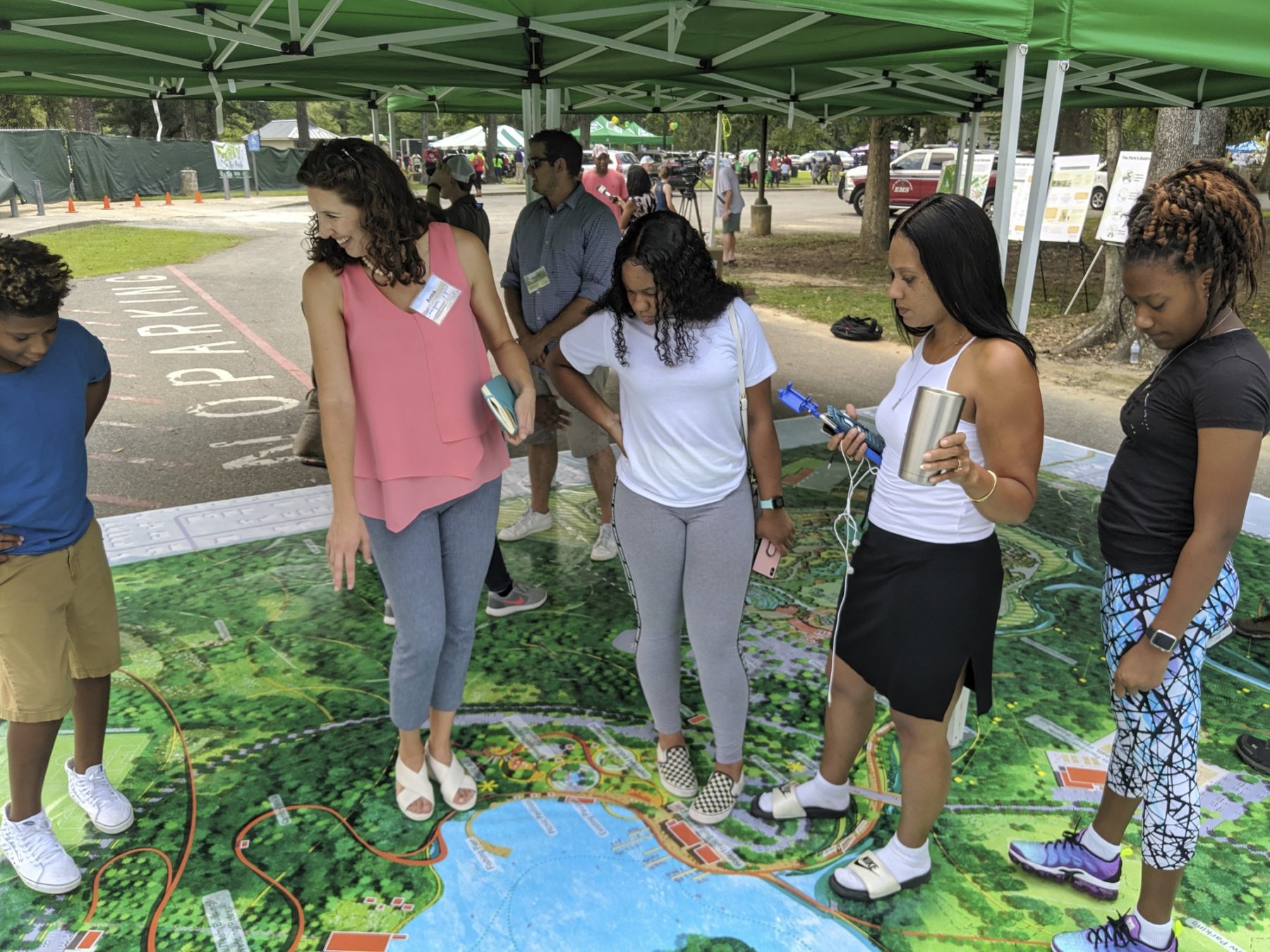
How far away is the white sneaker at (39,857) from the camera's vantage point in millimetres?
2221

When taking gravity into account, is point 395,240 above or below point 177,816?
above

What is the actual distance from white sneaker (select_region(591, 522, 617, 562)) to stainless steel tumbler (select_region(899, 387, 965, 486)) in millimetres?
2540

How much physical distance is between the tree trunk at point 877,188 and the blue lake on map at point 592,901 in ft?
44.8

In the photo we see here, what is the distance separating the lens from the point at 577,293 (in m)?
3.93

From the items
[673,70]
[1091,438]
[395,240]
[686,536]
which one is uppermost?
[673,70]

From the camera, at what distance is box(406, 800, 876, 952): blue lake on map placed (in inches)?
83.6

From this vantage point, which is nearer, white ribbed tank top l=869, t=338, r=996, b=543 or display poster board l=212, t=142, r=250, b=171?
white ribbed tank top l=869, t=338, r=996, b=543

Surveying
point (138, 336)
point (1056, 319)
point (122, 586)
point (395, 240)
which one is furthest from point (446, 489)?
point (1056, 319)

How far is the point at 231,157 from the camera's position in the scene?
95.0ft

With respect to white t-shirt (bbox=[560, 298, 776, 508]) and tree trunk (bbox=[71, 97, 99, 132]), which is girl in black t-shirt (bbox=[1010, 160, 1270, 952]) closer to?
white t-shirt (bbox=[560, 298, 776, 508])

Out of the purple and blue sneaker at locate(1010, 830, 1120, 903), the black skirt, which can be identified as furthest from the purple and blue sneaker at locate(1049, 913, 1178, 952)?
the black skirt

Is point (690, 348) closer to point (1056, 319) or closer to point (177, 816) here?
point (177, 816)

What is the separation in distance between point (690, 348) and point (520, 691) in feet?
4.96

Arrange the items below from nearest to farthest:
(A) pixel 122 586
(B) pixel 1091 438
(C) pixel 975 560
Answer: (C) pixel 975 560, (A) pixel 122 586, (B) pixel 1091 438
